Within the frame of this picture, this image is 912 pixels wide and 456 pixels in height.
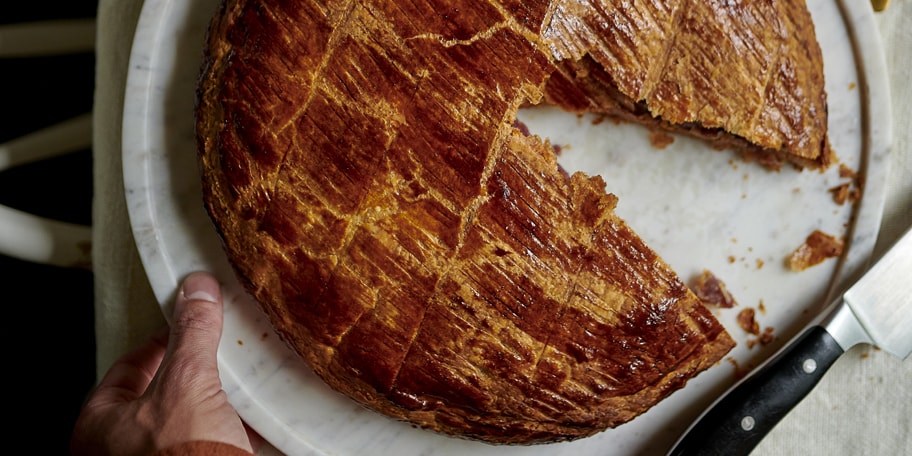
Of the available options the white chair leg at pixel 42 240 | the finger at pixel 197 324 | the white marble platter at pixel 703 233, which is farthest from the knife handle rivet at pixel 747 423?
the white chair leg at pixel 42 240

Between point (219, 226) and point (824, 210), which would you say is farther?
point (824, 210)

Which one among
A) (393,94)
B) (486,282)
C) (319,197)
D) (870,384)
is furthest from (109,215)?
(870,384)

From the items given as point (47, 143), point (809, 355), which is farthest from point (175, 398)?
point (809, 355)

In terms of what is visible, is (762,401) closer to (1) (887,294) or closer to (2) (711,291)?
(2) (711,291)

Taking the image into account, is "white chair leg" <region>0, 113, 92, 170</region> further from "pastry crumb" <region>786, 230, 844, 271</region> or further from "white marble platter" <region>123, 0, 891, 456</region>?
"pastry crumb" <region>786, 230, 844, 271</region>

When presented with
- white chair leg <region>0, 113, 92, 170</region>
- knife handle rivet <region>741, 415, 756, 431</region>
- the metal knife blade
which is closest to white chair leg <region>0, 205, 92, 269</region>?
white chair leg <region>0, 113, 92, 170</region>

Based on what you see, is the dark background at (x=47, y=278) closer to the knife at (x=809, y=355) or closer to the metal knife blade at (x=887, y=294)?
the knife at (x=809, y=355)

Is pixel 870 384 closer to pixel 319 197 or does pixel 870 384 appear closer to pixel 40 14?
pixel 319 197
